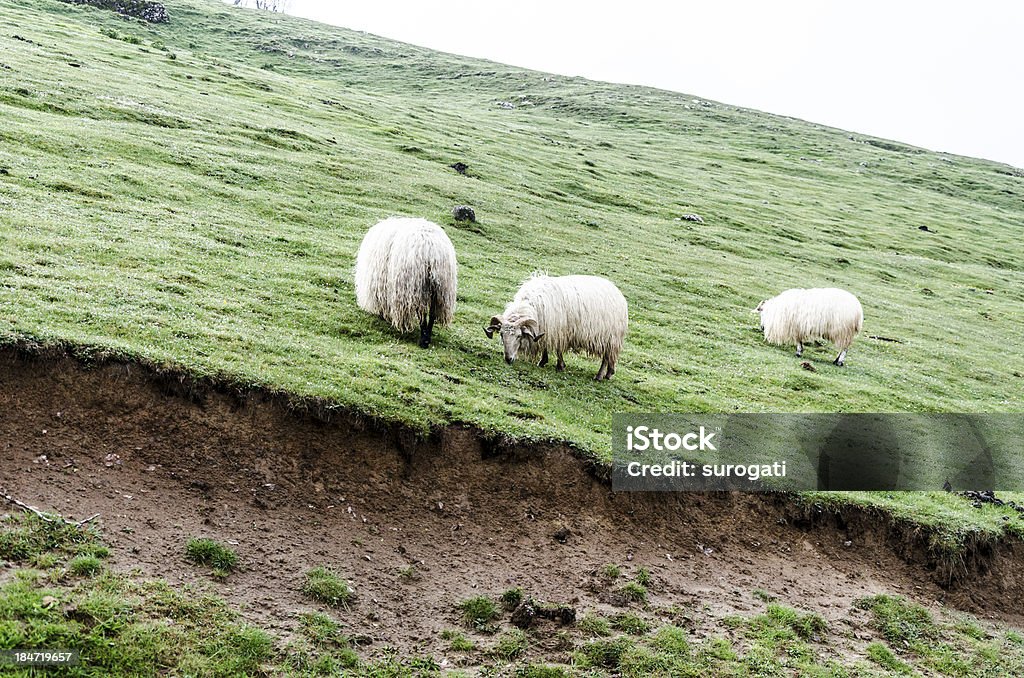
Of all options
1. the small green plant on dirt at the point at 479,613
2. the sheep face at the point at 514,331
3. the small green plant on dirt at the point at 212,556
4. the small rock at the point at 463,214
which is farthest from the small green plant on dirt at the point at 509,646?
the small rock at the point at 463,214

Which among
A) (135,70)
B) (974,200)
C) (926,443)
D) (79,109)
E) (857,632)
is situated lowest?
(857,632)

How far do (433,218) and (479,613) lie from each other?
22815 millimetres

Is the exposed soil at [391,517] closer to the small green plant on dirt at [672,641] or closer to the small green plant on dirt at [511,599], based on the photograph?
the small green plant on dirt at [511,599]

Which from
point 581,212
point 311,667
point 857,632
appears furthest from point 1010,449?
point 581,212

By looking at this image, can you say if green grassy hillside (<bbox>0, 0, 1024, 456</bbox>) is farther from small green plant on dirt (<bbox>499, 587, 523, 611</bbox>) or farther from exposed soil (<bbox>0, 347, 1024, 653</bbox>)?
small green plant on dirt (<bbox>499, 587, 523, 611</bbox>)

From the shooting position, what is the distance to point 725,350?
22.6m

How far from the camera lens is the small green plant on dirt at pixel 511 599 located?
31.1 ft

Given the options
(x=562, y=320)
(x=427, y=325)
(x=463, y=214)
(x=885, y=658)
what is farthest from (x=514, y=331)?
(x=463, y=214)

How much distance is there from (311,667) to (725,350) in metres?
18.0

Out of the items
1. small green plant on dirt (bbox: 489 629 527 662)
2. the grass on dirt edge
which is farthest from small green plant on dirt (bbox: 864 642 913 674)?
small green plant on dirt (bbox: 489 629 527 662)

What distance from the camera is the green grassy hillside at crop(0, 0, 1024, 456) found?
1354 centimetres

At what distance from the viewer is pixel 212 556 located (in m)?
8.57

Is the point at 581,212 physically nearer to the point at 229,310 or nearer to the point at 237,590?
the point at 229,310

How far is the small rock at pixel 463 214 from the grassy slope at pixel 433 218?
25.5 inches
